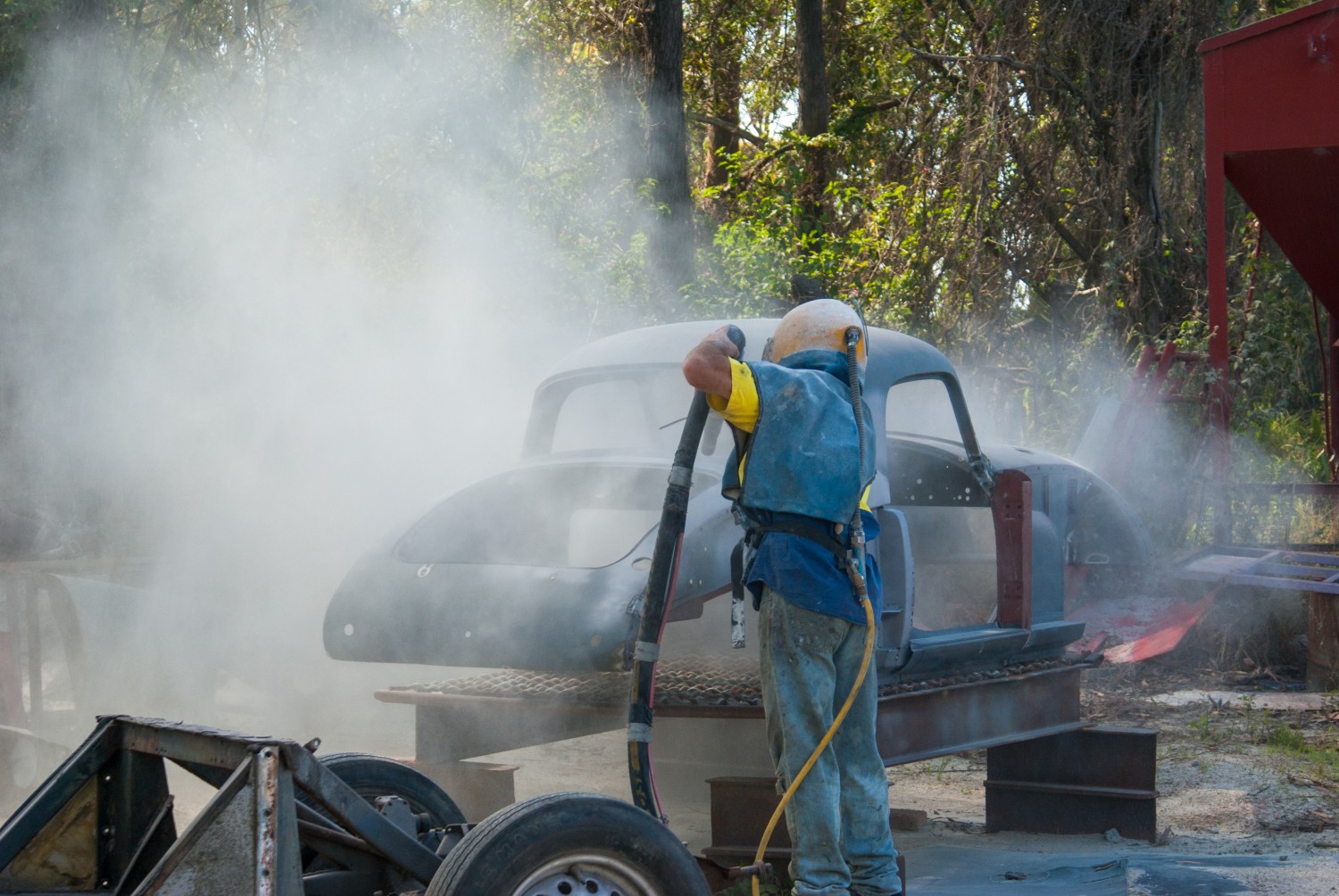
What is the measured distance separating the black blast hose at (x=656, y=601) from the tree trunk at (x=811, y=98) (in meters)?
12.0

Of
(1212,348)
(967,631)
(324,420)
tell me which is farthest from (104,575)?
(1212,348)

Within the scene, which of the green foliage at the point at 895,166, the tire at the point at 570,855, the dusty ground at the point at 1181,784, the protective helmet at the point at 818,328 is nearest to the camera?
the tire at the point at 570,855

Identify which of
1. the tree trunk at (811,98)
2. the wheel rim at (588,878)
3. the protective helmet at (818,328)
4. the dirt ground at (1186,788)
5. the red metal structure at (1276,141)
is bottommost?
the dirt ground at (1186,788)

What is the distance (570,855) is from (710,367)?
4.51 ft

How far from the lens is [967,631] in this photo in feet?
17.3

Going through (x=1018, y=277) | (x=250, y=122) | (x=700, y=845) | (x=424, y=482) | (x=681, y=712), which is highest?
(x=250, y=122)

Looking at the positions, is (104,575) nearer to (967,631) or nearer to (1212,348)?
(967,631)

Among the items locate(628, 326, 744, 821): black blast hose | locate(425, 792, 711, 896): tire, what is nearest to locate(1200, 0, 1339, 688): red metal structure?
locate(628, 326, 744, 821): black blast hose

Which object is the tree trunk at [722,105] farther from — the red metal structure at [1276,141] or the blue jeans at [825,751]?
the blue jeans at [825,751]

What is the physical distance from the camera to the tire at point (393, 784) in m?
3.67

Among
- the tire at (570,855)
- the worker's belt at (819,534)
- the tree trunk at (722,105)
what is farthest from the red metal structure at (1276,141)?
the tree trunk at (722,105)

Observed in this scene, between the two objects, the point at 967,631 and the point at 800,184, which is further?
the point at 800,184

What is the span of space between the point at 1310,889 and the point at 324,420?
21.9 feet

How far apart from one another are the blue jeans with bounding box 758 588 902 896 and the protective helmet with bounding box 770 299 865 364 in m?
0.77
